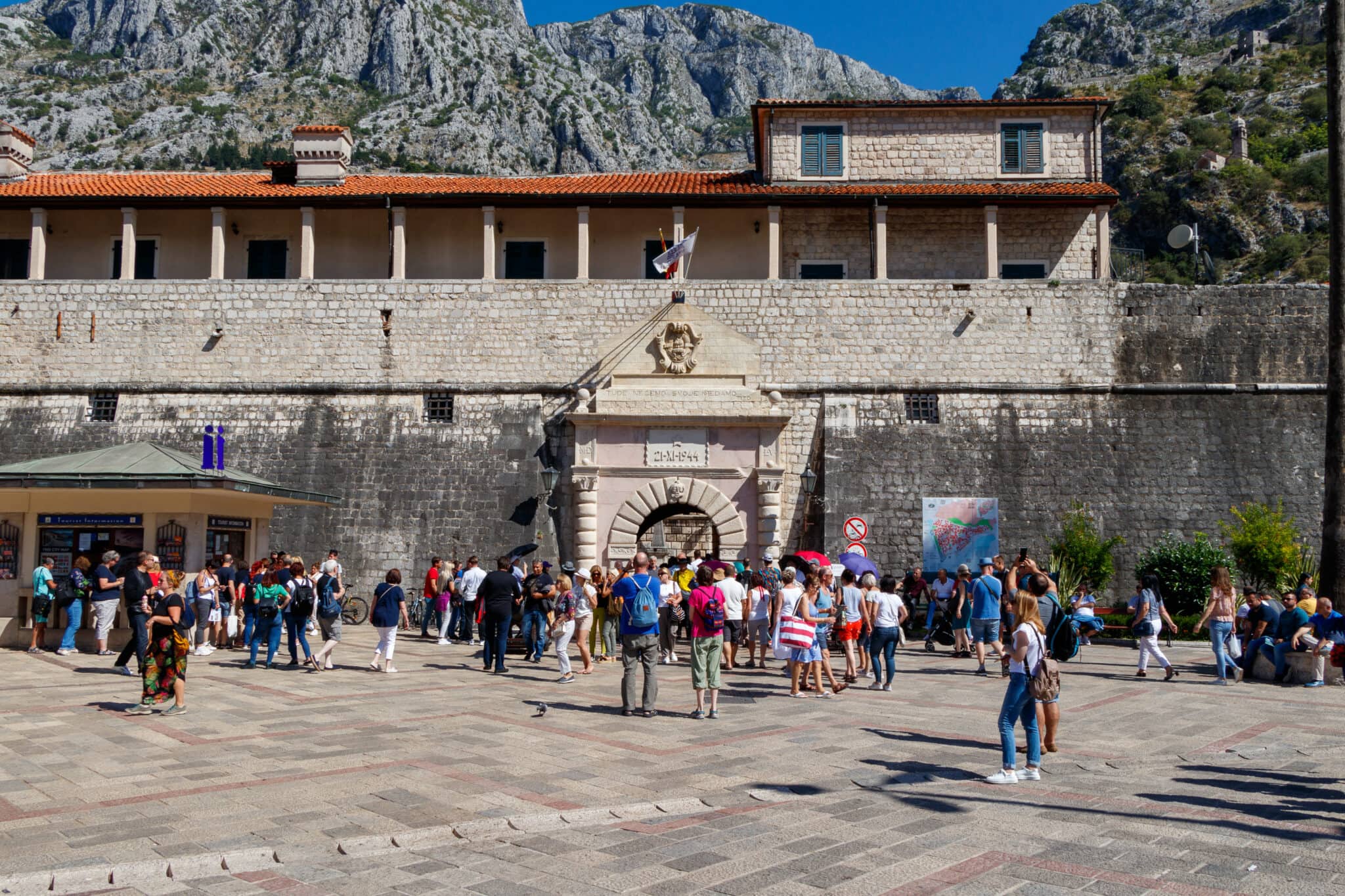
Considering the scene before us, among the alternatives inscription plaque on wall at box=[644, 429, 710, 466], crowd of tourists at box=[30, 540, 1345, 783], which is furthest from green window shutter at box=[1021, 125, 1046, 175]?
crowd of tourists at box=[30, 540, 1345, 783]

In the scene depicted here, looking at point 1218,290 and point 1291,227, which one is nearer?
point 1218,290

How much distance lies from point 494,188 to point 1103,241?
15.6m

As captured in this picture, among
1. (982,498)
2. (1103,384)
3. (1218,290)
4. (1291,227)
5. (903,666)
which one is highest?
(1291,227)

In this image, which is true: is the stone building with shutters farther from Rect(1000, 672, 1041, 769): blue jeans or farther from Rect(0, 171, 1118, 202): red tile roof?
Rect(1000, 672, 1041, 769): blue jeans

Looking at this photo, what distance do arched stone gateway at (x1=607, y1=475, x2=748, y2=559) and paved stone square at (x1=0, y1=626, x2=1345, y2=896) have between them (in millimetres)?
9786

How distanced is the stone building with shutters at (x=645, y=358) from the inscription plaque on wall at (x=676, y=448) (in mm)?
60

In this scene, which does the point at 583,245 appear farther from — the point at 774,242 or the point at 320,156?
the point at 320,156

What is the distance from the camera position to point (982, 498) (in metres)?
22.9

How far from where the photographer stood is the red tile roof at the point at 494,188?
81.4ft

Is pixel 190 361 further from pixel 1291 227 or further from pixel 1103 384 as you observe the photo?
pixel 1291 227

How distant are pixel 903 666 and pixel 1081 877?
34.5 feet

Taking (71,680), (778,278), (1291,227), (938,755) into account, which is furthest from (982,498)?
(1291,227)

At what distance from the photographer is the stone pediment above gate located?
2256cm

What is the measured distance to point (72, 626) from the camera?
15.6 metres
